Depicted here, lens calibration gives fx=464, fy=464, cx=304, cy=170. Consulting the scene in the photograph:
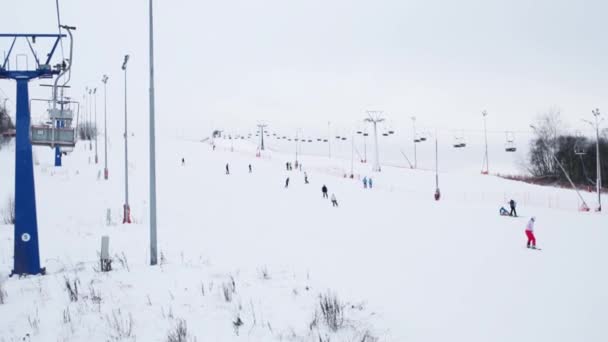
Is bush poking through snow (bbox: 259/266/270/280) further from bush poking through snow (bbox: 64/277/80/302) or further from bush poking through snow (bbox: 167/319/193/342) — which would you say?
bush poking through snow (bbox: 64/277/80/302)

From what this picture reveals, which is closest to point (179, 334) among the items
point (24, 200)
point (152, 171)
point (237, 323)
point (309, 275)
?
point (237, 323)

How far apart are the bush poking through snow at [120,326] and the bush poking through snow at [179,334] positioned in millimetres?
643

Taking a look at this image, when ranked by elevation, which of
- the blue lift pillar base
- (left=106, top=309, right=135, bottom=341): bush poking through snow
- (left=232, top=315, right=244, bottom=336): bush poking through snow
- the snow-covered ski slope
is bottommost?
the snow-covered ski slope

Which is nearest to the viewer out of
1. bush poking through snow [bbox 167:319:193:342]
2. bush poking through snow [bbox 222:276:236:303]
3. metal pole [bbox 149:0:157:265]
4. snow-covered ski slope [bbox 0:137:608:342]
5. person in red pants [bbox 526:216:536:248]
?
bush poking through snow [bbox 167:319:193:342]

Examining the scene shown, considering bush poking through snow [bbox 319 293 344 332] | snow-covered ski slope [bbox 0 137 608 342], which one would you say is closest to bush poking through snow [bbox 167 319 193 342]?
snow-covered ski slope [bbox 0 137 608 342]

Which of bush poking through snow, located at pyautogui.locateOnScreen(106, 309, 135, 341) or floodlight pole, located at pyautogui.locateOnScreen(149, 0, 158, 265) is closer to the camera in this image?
bush poking through snow, located at pyautogui.locateOnScreen(106, 309, 135, 341)

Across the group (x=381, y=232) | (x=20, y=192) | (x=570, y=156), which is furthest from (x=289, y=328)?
(x=570, y=156)

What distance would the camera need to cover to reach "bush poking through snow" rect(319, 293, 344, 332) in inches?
320

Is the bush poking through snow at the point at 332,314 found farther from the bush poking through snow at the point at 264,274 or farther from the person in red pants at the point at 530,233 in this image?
the person in red pants at the point at 530,233

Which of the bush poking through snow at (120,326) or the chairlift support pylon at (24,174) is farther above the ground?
the chairlift support pylon at (24,174)

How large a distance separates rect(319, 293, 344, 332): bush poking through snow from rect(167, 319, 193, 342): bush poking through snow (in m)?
2.40

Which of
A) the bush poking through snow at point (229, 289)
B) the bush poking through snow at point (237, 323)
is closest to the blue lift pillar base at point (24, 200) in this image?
the bush poking through snow at point (229, 289)

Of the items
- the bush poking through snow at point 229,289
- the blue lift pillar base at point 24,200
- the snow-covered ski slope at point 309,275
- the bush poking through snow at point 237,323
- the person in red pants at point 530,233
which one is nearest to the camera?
the bush poking through snow at point 237,323

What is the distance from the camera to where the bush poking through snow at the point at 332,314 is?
8.13 m
